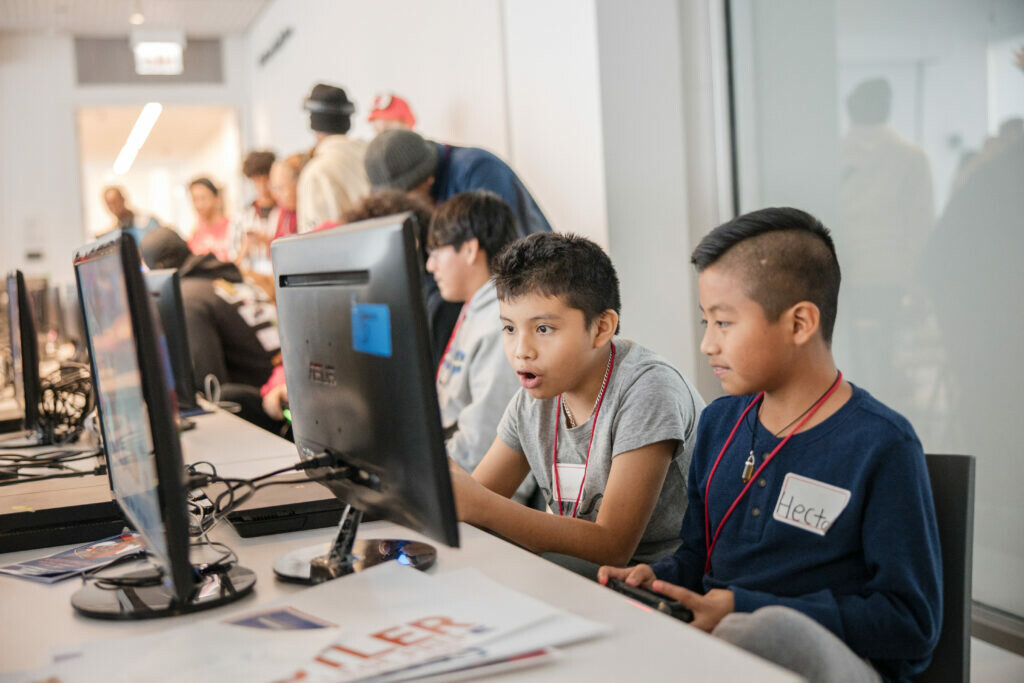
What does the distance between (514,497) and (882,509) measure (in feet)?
2.94

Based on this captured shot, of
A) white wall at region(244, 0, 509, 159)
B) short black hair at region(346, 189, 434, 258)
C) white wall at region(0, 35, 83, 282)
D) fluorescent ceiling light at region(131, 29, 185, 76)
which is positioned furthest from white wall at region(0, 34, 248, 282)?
short black hair at region(346, 189, 434, 258)

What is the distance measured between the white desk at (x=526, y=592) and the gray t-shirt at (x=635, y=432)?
1.13 feet

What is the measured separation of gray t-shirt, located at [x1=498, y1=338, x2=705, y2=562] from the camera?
4.99ft

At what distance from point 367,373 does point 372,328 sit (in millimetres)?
56

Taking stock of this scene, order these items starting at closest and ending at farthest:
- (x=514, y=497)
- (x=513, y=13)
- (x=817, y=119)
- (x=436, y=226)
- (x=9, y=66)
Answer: (x=514, y=497), (x=436, y=226), (x=817, y=119), (x=513, y=13), (x=9, y=66)

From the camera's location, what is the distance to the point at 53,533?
1.40m

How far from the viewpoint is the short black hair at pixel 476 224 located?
2303 mm

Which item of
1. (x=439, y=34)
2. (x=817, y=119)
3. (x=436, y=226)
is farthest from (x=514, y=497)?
(x=439, y=34)

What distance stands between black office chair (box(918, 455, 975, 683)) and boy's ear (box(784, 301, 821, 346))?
0.74ft

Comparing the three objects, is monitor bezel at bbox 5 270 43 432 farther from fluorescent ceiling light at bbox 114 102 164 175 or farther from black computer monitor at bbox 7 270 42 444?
fluorescent ceiling light at bbox 114 102 164 175

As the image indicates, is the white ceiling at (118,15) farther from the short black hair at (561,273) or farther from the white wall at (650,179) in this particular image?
the short black hair at (561,273)

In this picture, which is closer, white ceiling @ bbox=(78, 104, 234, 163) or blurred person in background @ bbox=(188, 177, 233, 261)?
blurred person in background @ bbox=(188, 177, 233, 261)

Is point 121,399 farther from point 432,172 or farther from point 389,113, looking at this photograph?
point 389,113

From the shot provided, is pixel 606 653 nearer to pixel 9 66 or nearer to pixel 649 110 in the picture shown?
pixel 649 110
